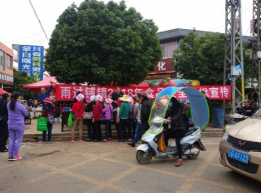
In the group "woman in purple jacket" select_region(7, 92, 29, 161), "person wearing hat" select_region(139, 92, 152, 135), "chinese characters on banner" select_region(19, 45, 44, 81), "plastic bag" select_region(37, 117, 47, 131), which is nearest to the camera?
"woman in purple jacket" select_region(7, 92, 29, 161)

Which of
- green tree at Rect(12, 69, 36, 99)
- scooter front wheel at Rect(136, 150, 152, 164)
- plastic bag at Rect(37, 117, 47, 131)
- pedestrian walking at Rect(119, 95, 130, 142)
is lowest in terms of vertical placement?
scooter front wheel at Rect(136, 150, 152, 164)

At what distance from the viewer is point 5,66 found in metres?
29.1

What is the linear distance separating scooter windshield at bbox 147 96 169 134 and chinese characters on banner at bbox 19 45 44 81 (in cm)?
2410

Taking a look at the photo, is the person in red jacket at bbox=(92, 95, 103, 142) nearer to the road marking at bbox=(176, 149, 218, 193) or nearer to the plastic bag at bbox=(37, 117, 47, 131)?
the plastic bag at bbox=(37, 117, 47, 131)

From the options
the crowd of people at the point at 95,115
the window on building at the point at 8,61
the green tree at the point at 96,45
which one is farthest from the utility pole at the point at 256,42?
the window on building at the point at 8,61

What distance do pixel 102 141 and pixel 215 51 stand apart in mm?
8985

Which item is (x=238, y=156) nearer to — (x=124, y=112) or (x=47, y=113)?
(x=124, y=112)

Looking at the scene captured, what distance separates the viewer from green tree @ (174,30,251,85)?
14227 millimetres

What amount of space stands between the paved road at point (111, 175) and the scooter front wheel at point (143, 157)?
0.43ft

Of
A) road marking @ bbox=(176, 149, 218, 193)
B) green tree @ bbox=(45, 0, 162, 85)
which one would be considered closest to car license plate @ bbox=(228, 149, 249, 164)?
road marking @ bbox=(176, 149, 218, 193)

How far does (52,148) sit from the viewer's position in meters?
7.68

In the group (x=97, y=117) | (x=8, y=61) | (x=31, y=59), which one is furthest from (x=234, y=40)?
(x=8, y=61)

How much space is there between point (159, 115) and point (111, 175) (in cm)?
177

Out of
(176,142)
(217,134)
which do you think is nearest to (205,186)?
(176,142)
